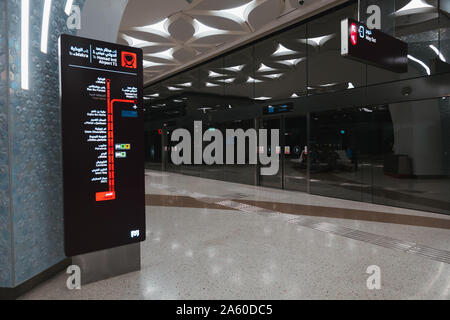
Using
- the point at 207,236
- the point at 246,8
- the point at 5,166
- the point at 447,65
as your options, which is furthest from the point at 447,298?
the point at 246,8

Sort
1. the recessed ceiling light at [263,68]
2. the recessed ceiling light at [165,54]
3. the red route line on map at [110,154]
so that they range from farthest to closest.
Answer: the recessed ceiling light at [165,54]
the recessed ceiling light at [263,68]
the red route line on map at [110,154]

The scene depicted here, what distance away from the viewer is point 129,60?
277cm

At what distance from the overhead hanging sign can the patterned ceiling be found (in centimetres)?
247

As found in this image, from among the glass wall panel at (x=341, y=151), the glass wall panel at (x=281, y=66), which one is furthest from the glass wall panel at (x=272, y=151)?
the glass wall panel at (x=341, y=151)

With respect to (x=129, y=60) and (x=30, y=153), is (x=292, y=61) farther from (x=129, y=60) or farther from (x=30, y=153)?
(x=30, y=153)

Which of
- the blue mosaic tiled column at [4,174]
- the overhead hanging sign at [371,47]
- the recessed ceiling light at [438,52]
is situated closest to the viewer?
the blue mosaic tiled column at [4,174]

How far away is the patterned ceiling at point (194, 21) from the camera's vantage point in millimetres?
6567

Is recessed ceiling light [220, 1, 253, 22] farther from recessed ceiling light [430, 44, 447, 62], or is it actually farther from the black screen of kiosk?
the black screen of kiosk

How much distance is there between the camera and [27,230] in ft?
8.26

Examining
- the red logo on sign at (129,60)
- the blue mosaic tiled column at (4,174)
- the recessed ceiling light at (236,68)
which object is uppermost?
the recessed ceiling light at (236,68)

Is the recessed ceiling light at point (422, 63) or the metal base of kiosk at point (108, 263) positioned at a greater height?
the recessed ceiling light at point (422, 63)

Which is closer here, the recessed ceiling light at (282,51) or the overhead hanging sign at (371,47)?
the overhead hanging sign at (371,47)

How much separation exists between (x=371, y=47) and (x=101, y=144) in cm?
408

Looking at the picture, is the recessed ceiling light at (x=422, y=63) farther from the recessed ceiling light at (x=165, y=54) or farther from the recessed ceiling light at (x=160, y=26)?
the recessed ceiling light at (x=165, y=54)
